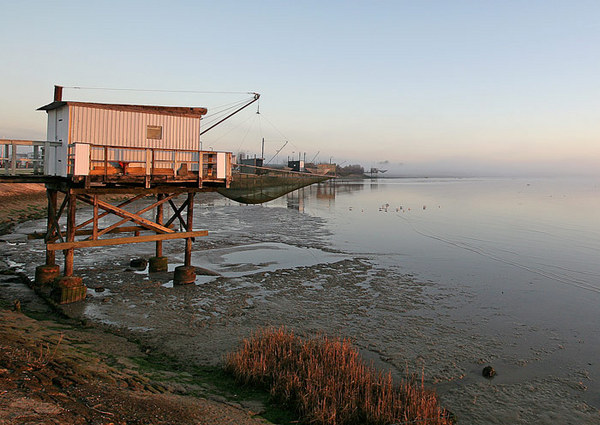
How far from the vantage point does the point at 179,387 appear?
10.0m

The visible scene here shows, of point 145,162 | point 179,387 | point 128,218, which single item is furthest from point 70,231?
point 179,387

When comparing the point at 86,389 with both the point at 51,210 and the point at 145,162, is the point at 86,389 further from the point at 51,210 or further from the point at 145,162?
the point at 51,210

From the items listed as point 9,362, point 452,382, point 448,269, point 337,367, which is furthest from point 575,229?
point 9,362

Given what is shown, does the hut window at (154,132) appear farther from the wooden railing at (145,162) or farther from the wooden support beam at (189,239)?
the wooden support beam at (189,239)

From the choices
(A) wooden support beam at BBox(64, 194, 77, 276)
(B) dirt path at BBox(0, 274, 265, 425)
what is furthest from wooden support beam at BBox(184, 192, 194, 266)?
(B) dirt path at BBox(0, 274, 265, 425)

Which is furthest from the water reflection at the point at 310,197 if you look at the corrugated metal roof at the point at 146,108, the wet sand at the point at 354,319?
the corrugated metal roof at the point at 146,108

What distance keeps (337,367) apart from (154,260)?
1403 centimetres

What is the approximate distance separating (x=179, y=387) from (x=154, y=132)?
12.1 metres

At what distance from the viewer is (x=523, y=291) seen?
71.4 feet

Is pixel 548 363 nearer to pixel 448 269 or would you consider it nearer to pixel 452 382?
pixel 452 382

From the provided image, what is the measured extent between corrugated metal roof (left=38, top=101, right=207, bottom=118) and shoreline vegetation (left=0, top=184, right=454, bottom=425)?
27.7 feet

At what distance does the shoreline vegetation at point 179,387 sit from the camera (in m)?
7.89

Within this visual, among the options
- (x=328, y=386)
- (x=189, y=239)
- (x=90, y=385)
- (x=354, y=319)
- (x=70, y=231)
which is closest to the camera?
(x=90, y=385)

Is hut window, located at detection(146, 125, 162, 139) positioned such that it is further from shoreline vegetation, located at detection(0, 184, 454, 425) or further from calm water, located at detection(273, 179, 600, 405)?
calm water, located at detection(273, 179, 600, 405)
